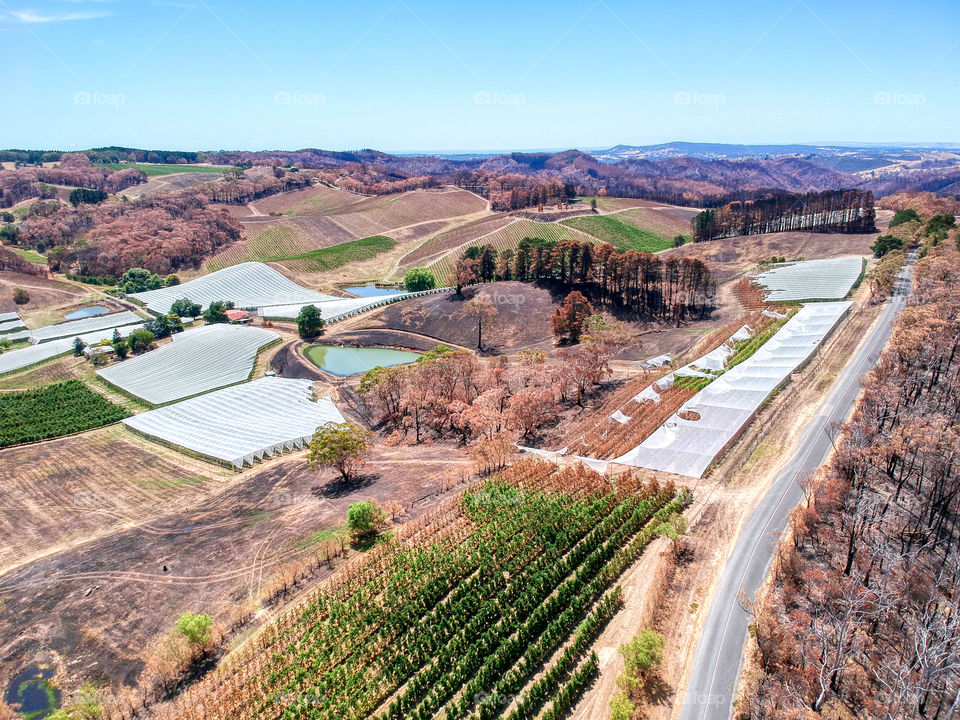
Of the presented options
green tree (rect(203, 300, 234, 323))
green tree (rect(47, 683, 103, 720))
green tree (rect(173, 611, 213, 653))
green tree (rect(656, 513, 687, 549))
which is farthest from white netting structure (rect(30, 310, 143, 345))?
green tree (rect(656, 513, 687, 549))

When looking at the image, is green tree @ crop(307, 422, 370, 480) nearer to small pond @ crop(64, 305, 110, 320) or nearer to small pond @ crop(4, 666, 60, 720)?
small pond @ crop(4, 666, 60, 720)

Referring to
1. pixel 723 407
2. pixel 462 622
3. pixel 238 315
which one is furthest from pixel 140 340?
pixel 723 407

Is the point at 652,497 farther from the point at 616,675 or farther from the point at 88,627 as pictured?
the point at 88,627

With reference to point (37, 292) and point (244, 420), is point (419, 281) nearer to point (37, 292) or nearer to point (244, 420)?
point (244, 420)

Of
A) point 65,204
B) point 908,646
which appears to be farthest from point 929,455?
point 65,204

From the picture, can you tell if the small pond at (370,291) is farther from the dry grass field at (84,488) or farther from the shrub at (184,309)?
the dry grass field at (84,488)

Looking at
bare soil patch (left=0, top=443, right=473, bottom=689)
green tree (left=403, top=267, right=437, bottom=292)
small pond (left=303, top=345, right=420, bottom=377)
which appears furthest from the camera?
green tree (left=403, top=267, right=437, bottom=292)
